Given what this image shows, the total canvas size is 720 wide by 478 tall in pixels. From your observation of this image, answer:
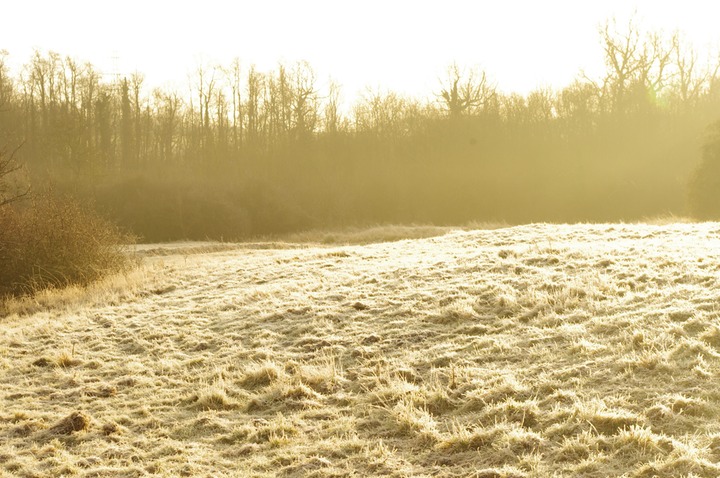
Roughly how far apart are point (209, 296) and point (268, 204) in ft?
112

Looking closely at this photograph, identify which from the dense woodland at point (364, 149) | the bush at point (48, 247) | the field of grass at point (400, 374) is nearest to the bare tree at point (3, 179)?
the bush at point (48, 247)

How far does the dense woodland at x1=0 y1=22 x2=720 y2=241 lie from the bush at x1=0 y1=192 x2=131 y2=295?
2473 centimetres

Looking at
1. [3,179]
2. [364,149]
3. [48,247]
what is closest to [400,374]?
[48,247]

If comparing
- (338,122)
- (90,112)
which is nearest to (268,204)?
(338,122)

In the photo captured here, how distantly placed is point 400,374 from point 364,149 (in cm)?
4955

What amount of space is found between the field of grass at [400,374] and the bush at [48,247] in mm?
4237

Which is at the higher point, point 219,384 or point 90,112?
point 90,112

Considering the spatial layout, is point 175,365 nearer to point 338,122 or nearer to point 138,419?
point 138,419

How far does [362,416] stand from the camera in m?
6.97

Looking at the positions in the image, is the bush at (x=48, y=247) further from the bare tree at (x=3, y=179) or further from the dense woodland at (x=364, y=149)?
the dense woodland at (x=364, y=149)

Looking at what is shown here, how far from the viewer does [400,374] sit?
7.99 meters

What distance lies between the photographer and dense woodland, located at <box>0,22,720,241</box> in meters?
46.1

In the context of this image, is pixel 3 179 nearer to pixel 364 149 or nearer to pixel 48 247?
pixel 48 247

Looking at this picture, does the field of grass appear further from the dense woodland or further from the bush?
the dense woodland
